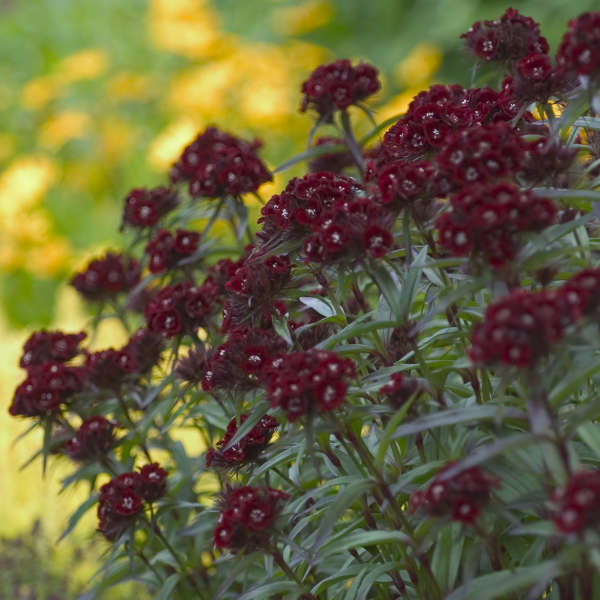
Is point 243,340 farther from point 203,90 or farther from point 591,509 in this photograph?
point 203,90

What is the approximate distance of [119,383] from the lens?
239 cm

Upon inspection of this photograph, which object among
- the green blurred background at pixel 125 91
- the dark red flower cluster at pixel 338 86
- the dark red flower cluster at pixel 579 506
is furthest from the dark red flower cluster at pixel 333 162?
the green blurred background at pixel 125 91

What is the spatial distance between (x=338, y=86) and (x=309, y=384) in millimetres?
1147

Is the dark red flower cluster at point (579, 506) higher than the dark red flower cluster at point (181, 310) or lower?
lower

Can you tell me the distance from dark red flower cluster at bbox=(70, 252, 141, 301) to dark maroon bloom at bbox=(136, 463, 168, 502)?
819mm

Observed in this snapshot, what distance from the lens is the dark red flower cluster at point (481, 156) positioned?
55.3 inches

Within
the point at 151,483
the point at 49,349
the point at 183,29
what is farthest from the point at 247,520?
the point at 183,29

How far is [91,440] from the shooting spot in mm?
2225

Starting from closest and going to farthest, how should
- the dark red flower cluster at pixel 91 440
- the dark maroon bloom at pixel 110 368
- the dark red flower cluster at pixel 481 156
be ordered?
the dark red flower cluster at pixel 481 156 → the dark red flower cluster at pixel 91 440 → the dark maroon bloom at pixel 110 368

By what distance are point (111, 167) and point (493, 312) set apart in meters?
6.69

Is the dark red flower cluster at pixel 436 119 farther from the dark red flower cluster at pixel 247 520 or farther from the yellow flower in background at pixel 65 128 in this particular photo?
the yellow flower in background at pixel 65 128

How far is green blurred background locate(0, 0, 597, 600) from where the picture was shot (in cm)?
670

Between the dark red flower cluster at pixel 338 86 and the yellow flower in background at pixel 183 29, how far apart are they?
17.7 ft

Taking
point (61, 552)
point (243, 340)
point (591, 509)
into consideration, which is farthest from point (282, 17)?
point (591, 509)
